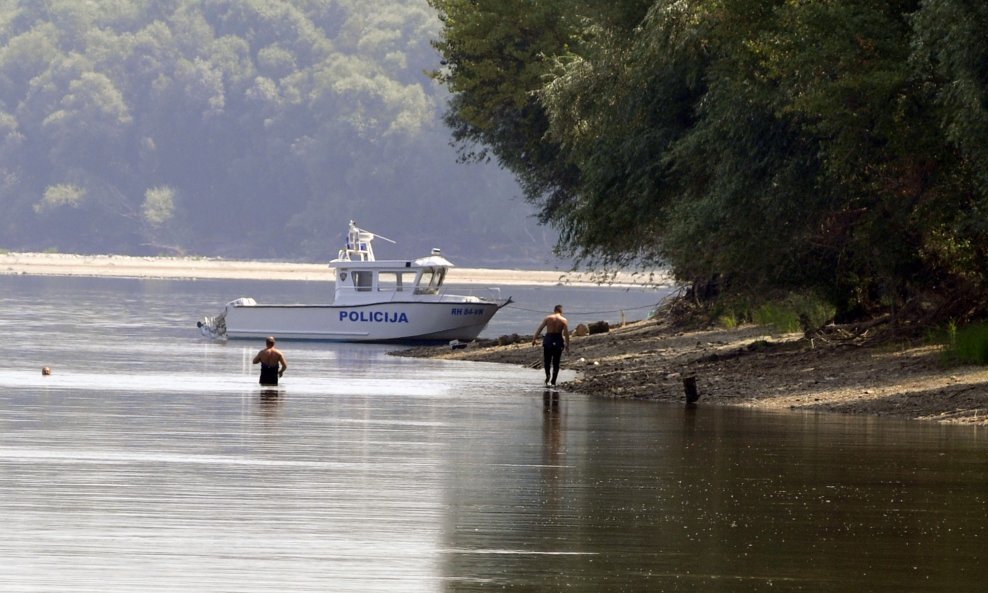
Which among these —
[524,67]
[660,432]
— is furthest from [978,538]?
[524,67]

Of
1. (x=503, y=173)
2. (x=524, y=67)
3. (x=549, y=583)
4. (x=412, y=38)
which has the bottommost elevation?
(x=549, y=583)

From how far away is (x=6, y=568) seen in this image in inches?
432

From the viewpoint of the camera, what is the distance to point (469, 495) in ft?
47.9

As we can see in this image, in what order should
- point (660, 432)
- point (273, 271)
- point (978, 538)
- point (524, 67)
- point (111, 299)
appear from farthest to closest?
point (273, 271) → point (111, 299) → point (524, 67) → point (660, 432) → point (978, 538)

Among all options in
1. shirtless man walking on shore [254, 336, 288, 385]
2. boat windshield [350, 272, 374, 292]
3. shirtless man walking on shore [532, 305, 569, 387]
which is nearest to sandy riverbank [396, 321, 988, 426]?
shirtless man walking on shore [532, 305, 569, 387]

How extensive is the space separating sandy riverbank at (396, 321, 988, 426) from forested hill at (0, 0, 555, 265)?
363 feet

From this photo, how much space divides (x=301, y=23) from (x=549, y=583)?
167m

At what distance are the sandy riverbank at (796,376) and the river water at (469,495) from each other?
3.99 ft

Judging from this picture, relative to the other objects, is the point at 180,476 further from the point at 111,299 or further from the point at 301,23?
the point at 301,23

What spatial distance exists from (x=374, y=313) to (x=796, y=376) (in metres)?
24.2

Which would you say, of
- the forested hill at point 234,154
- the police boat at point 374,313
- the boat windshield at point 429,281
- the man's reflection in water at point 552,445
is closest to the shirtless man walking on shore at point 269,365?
the man's reflection in water at point 552,445

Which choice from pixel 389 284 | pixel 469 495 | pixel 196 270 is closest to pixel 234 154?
pixel 196 270

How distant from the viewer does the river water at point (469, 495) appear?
36.8ft

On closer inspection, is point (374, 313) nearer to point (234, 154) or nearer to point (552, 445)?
point (552, 445)
